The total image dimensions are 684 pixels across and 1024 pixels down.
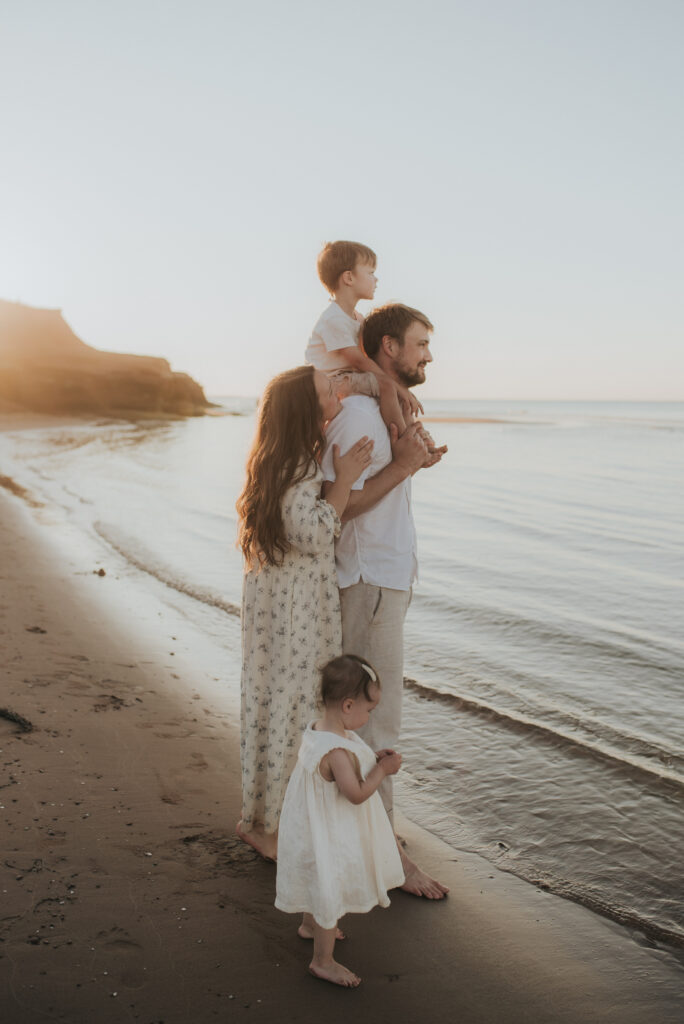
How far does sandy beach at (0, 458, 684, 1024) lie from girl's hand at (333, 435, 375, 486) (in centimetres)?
162

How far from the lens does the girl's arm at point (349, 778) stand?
262cm

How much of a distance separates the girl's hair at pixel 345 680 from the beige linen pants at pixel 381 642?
0.61m

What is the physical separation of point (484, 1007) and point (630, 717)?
3.39 metres

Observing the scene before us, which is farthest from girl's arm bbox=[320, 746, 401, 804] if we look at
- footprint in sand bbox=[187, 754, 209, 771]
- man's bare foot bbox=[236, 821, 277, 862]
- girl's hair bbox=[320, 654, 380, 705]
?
footprint in sand bbox=[187, 754, 209, 771]

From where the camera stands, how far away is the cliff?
5569 cm

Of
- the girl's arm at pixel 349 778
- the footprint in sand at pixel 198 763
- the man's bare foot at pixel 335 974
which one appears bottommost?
the footprint in sand at pixel 198 763

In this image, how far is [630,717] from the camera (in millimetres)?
5691

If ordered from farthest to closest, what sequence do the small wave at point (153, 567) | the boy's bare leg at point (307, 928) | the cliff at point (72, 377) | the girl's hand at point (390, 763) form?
the cliff at point (72, 377), the small wave at point (153, 567), the boy's bare leg at point (307, 928), the girl's hand at point (390, 763)

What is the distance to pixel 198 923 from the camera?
294 centimetres

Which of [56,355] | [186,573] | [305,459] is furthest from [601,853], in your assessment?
[56,355]

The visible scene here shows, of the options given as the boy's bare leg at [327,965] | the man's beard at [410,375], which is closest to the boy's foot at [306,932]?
the boy's bare leg at [327,965]

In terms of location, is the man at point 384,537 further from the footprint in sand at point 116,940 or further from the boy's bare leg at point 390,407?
the footprint in sand at point 116,940

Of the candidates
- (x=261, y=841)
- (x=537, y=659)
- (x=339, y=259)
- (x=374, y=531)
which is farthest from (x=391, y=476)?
(x=537, y=659)

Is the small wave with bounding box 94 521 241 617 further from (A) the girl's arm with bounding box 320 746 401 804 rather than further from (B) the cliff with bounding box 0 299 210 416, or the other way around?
(B) the cliff with bounding box 0 299 210 416
